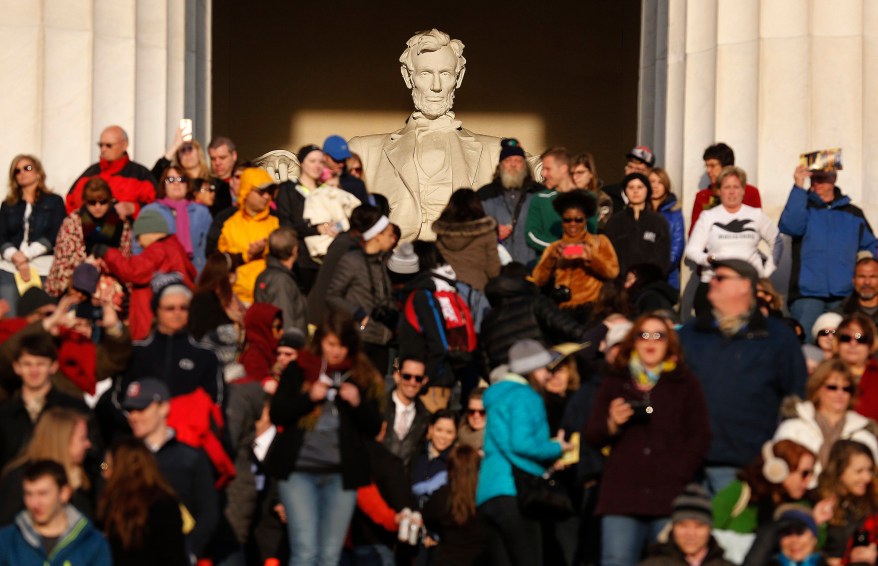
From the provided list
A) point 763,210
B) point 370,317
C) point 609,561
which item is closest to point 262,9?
point 763,210

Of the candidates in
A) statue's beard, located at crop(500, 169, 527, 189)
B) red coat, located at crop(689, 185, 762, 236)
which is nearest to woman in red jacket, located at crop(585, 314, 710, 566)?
red coat, located at crop(689, 185, 762, 236)

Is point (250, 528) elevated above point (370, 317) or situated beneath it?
situated beneath

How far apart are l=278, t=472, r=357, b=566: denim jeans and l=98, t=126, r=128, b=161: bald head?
5.76 meters

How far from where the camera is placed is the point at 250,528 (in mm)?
17516

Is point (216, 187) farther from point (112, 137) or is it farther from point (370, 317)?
point (370, 317)

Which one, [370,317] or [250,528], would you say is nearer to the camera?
[250,528]

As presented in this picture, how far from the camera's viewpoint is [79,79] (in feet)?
77.7

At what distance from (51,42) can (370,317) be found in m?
5.72

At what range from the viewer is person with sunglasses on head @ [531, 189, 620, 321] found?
20031 mm

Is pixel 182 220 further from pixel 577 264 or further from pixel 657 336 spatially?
pixel 657 336

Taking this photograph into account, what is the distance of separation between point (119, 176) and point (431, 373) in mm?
3946

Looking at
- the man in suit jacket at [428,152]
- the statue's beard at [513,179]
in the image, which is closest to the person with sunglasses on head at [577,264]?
the statue's beard at [513,179]

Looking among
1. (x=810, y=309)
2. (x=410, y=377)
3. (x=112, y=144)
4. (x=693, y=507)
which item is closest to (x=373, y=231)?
(x=410, y=377)

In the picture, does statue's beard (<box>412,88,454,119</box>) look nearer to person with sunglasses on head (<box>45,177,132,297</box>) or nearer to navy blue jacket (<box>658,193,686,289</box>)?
navy blue jacket (<box>658,193,686,289</box>)
